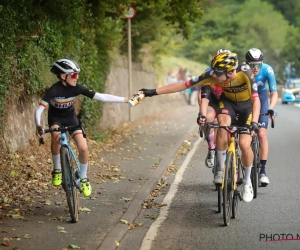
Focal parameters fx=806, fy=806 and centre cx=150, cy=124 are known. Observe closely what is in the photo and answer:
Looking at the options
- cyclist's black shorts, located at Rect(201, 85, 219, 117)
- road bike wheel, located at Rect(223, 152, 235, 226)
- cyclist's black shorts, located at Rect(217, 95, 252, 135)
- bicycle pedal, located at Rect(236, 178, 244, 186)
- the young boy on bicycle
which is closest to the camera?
road bike wheel, located at Rect(223, 152, 235, 226)

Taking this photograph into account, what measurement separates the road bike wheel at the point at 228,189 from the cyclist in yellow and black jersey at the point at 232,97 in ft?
0.40

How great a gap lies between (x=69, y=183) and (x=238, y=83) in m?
2.44

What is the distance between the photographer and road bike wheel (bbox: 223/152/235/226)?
359 inches

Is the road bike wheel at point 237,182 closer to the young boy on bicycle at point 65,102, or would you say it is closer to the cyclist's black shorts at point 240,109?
the cyclist's black shorts at point 240,109

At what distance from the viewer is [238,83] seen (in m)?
10.0

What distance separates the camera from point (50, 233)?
28.2ft

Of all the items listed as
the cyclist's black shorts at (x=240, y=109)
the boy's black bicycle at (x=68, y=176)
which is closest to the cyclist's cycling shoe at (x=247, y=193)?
the cyclist's black shorts at (x=240, y=109)

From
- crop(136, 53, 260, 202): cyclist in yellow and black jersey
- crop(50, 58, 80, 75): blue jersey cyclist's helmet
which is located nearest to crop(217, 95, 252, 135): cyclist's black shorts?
crop(136, 53, 260, 202): cyclist in yellow and black jersey

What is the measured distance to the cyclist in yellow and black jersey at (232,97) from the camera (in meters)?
9.55

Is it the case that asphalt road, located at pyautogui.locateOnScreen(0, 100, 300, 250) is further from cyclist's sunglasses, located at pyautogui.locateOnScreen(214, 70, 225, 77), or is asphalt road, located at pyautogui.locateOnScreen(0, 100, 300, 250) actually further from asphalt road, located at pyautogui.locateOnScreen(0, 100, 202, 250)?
cyclist's sunglasses, located at pyautogui.locateOnScreen(214, 70, 225, 77)

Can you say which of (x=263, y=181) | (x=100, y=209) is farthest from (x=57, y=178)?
(x=263, y=181)

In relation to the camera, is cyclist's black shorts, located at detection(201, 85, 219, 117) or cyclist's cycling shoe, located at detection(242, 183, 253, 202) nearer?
cyclist's cycling shoe, located at detection(242, 183, 253, 202)

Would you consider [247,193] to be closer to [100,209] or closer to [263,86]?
[100,209]

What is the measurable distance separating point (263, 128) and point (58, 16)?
572 cm
